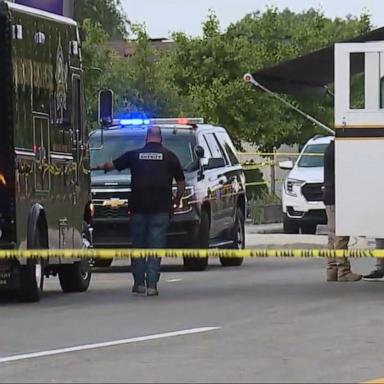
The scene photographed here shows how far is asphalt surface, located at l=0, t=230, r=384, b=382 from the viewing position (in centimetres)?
935

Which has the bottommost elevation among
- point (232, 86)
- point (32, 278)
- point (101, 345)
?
point (101, 345)

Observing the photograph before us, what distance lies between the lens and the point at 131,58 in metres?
45.4

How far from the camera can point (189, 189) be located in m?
18.5

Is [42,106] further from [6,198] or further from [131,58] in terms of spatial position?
[131,58]

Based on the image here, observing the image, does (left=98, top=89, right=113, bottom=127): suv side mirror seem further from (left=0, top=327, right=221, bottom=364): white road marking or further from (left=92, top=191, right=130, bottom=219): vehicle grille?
(left=0, top=327, right=221, bottom=364): white road marking

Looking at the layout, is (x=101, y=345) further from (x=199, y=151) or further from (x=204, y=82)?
(x=204, y=82)

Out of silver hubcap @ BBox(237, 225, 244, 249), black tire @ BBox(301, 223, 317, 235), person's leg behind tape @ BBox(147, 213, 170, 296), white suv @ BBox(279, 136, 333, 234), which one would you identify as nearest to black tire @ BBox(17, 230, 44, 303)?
person's leg behind tape @ BBox(147, 213, 170, 296)

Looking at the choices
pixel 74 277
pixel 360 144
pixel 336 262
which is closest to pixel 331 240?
pixel 336 262

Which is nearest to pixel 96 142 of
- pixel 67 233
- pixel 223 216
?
pixel 223 216

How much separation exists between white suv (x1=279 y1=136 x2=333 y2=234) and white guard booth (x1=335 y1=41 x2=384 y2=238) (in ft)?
37.9

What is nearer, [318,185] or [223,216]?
[223,216]

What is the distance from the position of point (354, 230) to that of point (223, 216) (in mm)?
5982

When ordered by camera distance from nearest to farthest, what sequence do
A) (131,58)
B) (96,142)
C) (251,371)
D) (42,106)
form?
1. (251,371)
2. (42,106)
3. (96,142)
4. (131,58)

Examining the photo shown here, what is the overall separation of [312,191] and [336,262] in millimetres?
10057
